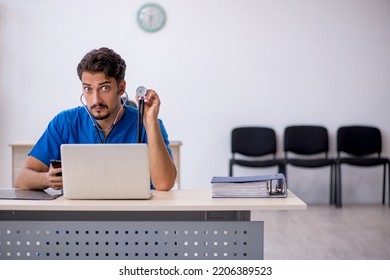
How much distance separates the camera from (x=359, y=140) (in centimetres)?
607

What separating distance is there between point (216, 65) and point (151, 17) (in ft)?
2.82

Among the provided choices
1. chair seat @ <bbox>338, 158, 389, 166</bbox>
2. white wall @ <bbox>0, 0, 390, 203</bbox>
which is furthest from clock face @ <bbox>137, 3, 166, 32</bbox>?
chair seat @ <bbox>338, 158, 389, 166</bbox>

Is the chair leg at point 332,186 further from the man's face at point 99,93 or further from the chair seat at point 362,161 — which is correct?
the man's face at point 99,93

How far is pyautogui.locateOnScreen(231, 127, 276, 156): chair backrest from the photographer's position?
19.6 ft

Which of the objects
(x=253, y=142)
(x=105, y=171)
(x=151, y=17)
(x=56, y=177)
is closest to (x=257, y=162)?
(x=253, y=142)

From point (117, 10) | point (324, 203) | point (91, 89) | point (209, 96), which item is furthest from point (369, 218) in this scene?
Result: point (91, 89)

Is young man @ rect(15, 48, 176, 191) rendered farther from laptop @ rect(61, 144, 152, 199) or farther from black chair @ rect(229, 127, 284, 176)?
black chair @ rect(229, 127, 284, 176)

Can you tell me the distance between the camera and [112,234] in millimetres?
1942

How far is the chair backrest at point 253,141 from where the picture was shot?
599 cm

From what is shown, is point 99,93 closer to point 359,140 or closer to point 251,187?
point 251,187

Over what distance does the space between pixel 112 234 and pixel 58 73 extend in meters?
4.42

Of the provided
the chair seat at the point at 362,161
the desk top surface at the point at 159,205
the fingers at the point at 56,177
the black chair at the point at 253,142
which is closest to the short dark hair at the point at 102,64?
the fingers at the point at 56,177

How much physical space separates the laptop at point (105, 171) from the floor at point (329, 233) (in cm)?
202

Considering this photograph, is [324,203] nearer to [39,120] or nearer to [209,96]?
[209,96]
